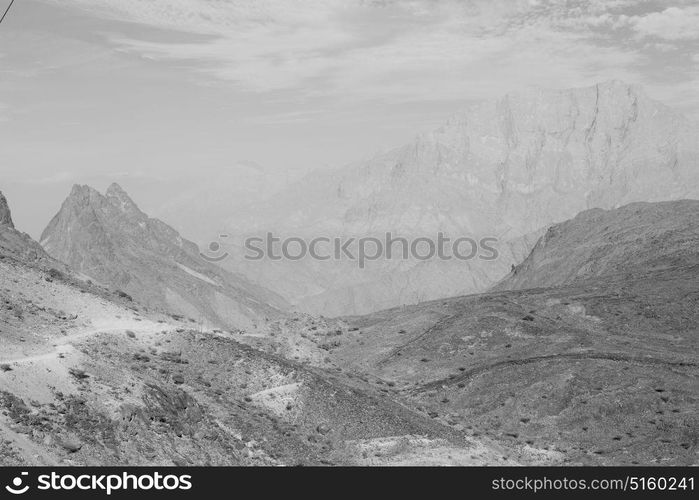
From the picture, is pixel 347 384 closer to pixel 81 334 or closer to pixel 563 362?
pixel 81 334

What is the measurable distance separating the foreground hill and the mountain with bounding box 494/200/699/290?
91cm

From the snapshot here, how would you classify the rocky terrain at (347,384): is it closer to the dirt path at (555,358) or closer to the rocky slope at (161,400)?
the rocky slope at (161,400)

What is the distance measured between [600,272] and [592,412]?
65.7 meters

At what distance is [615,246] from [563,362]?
6902cm

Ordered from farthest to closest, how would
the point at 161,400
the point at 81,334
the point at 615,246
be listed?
the point at 615,246, the point at 81,334, the point at 161,400

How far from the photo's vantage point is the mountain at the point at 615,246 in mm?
104750

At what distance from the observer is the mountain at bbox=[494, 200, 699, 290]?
4124 inches

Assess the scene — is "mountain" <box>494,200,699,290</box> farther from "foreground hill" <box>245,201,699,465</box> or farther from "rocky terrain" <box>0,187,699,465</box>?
"rocky terrain" <box>0,187,699,465</box>

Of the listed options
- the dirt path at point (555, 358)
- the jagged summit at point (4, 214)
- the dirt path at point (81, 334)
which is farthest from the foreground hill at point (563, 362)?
the jagged summit at point (4, 214)

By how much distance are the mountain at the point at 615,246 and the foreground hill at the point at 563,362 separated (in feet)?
2.99

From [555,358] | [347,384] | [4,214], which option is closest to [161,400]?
[347,384]

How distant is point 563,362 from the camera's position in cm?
5888
